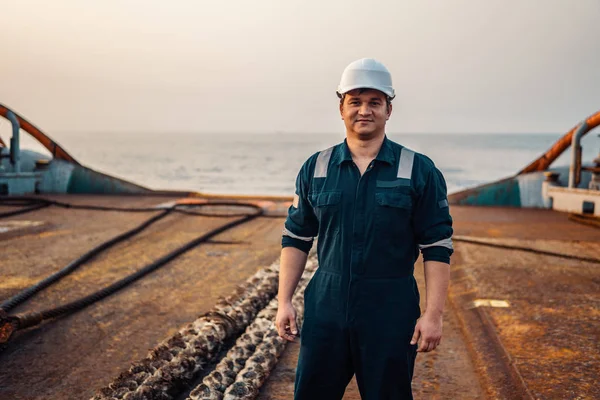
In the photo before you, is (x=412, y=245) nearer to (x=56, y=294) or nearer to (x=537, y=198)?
(x=56, y=294)

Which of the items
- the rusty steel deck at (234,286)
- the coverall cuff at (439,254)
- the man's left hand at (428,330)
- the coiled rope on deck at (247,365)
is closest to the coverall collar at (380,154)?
the coverall cuff at (439,254)

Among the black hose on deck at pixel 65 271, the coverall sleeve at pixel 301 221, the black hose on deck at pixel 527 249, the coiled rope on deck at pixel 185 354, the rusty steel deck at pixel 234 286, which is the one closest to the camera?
the coverall sleeve at pixel 301 221

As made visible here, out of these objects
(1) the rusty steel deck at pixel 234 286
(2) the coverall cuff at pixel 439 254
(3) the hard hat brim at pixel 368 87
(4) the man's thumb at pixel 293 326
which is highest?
(3) the hard hat brim at pixel 368 87

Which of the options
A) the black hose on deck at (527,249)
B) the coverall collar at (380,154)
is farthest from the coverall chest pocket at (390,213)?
the black hose on deck at (527,249)

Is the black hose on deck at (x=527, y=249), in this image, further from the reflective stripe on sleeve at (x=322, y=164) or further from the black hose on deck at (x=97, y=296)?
the reflective stripe on sleeve at (x=322, y=164)

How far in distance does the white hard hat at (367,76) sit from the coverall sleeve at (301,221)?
1.21 feet

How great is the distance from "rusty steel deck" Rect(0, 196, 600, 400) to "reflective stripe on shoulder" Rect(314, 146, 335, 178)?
1442 mm

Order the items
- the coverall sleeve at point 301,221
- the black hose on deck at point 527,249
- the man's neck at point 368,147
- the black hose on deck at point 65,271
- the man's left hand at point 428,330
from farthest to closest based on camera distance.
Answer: the black hose on deck at point 527,249 < the black hose on deck at point 65,271 < the coverall sleeve at point 301,221 < the man's neck at point 368,147 < the man's left hand at point 428,330

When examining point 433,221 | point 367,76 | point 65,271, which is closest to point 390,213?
point 433,221

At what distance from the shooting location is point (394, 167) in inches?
78.2

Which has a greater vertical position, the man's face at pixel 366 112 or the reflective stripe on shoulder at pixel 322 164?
the man's face at pixel 366 112

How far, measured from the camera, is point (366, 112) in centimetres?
197

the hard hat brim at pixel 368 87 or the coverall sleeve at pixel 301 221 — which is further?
the coverall sleeve at pixel 301 221

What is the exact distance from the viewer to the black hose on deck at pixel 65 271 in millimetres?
4270
